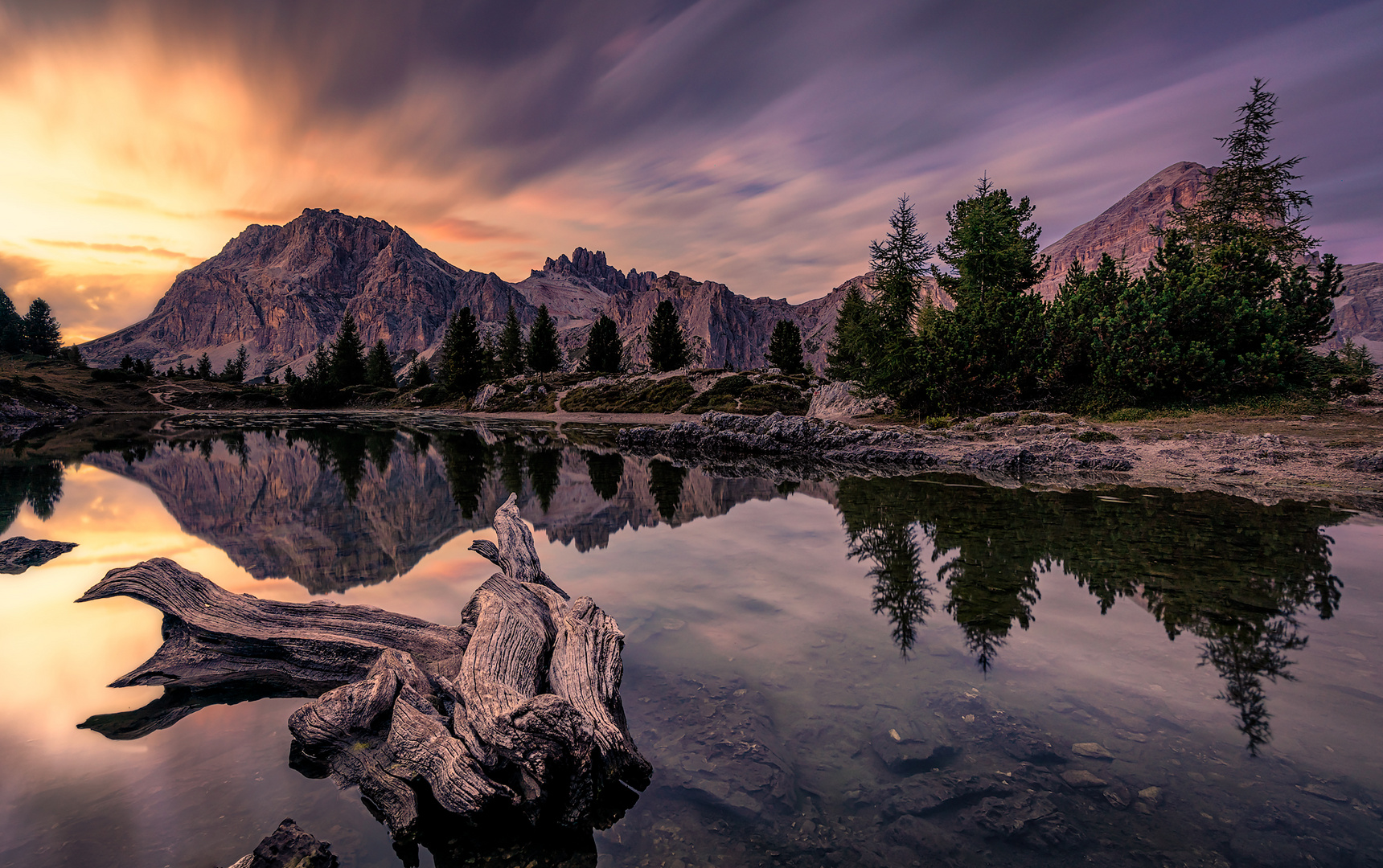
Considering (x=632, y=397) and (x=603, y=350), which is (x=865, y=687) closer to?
(x=632, y=397)

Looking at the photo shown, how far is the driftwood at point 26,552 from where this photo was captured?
9.59 meters

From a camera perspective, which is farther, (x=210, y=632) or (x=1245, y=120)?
(x=1245, y=120)

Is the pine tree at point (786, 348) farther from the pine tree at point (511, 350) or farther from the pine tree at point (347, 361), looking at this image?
the pine tree at point (347, 361)

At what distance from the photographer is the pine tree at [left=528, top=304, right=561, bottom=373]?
110 m

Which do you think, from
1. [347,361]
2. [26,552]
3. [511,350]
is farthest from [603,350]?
[26,552]

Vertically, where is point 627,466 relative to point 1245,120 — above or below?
below

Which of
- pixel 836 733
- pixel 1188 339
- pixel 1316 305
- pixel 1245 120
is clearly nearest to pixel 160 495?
pixel 836 733

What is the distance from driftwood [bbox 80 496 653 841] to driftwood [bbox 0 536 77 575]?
5371 millimetres

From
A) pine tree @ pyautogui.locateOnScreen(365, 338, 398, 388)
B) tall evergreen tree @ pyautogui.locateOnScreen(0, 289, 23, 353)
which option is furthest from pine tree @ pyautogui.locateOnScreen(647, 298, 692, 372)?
tall evergreen tree @ pyautogui.locateOnScreen(0, 289, 23, 353)

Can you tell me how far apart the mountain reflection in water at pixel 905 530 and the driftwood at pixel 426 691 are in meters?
0.69

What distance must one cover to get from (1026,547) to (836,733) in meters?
7.49

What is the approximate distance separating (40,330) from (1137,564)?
7042 inches

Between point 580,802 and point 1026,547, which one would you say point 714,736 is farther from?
point 1026,547

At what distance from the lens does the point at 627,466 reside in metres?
25.5
